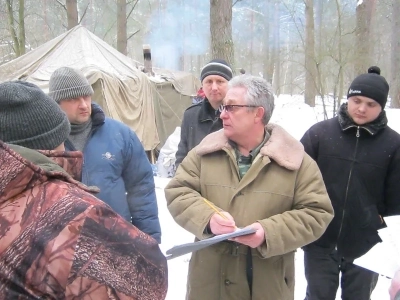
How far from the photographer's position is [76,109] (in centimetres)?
247

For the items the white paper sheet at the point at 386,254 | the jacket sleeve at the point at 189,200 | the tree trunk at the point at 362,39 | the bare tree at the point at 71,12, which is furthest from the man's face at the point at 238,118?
the bare tree at the point at 71,12

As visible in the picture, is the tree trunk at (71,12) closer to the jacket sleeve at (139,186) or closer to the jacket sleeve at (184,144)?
the jacket sleeve at (184,144)

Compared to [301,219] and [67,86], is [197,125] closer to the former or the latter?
[67,86]

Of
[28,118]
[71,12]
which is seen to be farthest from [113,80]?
[28,118]

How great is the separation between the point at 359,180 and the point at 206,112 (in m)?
1.26

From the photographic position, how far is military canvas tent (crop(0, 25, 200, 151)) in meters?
8.18

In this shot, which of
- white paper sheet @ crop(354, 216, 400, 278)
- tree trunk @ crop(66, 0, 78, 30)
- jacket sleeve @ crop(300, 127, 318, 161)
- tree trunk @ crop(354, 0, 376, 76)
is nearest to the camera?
white paper sheet @ crop(354, 216, 400, 278)

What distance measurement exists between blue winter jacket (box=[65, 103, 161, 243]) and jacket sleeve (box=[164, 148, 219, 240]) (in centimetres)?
45

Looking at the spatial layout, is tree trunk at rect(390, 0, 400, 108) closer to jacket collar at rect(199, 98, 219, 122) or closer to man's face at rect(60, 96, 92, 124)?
jacket collar at rect(199, 98, 219, 122)

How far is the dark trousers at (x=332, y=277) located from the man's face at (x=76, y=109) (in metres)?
1.67

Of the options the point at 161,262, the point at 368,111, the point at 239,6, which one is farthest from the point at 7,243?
the point at 239,6

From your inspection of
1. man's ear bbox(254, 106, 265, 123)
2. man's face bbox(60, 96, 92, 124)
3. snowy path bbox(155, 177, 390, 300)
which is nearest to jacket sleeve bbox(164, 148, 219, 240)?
man's ear bbox(254, 106, 265, 123)

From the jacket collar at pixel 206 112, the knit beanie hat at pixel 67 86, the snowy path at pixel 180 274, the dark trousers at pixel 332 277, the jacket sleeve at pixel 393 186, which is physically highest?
the knit beanie hat at pixel 67 86

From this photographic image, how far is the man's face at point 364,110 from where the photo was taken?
8.81ft
